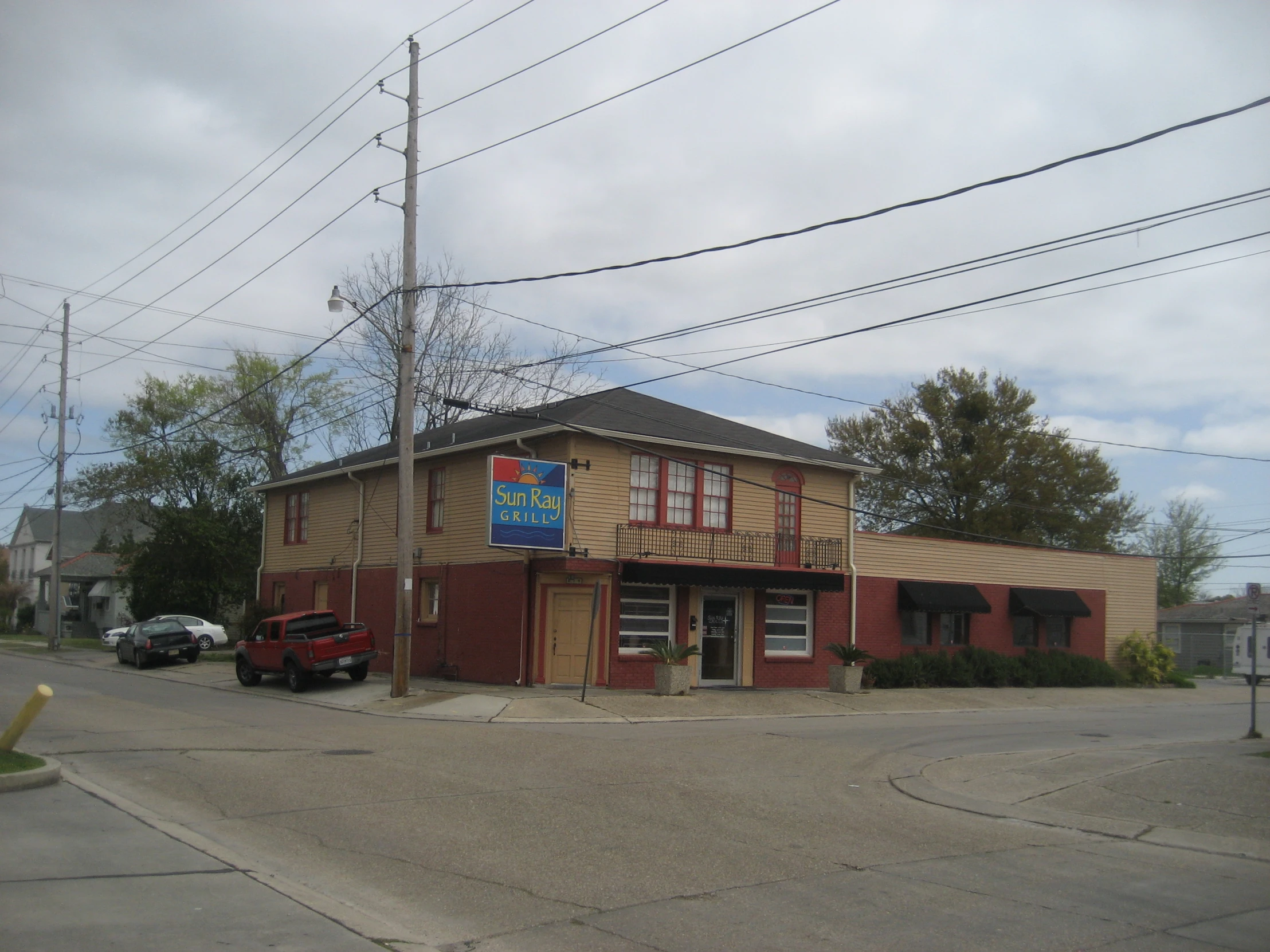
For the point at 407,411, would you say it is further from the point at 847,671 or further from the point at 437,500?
the point at 847,671

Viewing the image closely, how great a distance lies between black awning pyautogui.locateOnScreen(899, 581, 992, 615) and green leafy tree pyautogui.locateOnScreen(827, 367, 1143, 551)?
18.8 meters

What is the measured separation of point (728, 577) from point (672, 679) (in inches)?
126

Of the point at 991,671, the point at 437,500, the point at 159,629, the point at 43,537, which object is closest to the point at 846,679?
the point at 991,671

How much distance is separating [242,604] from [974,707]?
110 feet

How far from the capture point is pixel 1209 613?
58.8 m

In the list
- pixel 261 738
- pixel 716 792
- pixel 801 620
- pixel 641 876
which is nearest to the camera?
pixel 641 876

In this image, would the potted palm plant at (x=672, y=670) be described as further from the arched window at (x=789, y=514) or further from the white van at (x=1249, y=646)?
the white van at (x=1249, y=646)

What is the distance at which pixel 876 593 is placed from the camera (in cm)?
3056

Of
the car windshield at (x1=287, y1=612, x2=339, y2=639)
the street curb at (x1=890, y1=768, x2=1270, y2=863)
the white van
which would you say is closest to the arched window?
the white van

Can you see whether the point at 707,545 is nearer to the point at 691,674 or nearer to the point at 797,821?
the point at 691,674

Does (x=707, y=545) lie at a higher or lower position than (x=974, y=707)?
higher

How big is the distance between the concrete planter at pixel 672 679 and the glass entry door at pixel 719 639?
284 centimetres

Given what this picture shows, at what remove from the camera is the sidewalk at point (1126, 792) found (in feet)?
36.2

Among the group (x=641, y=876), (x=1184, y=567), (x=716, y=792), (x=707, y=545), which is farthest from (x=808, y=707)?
(x=1184, y=567)
